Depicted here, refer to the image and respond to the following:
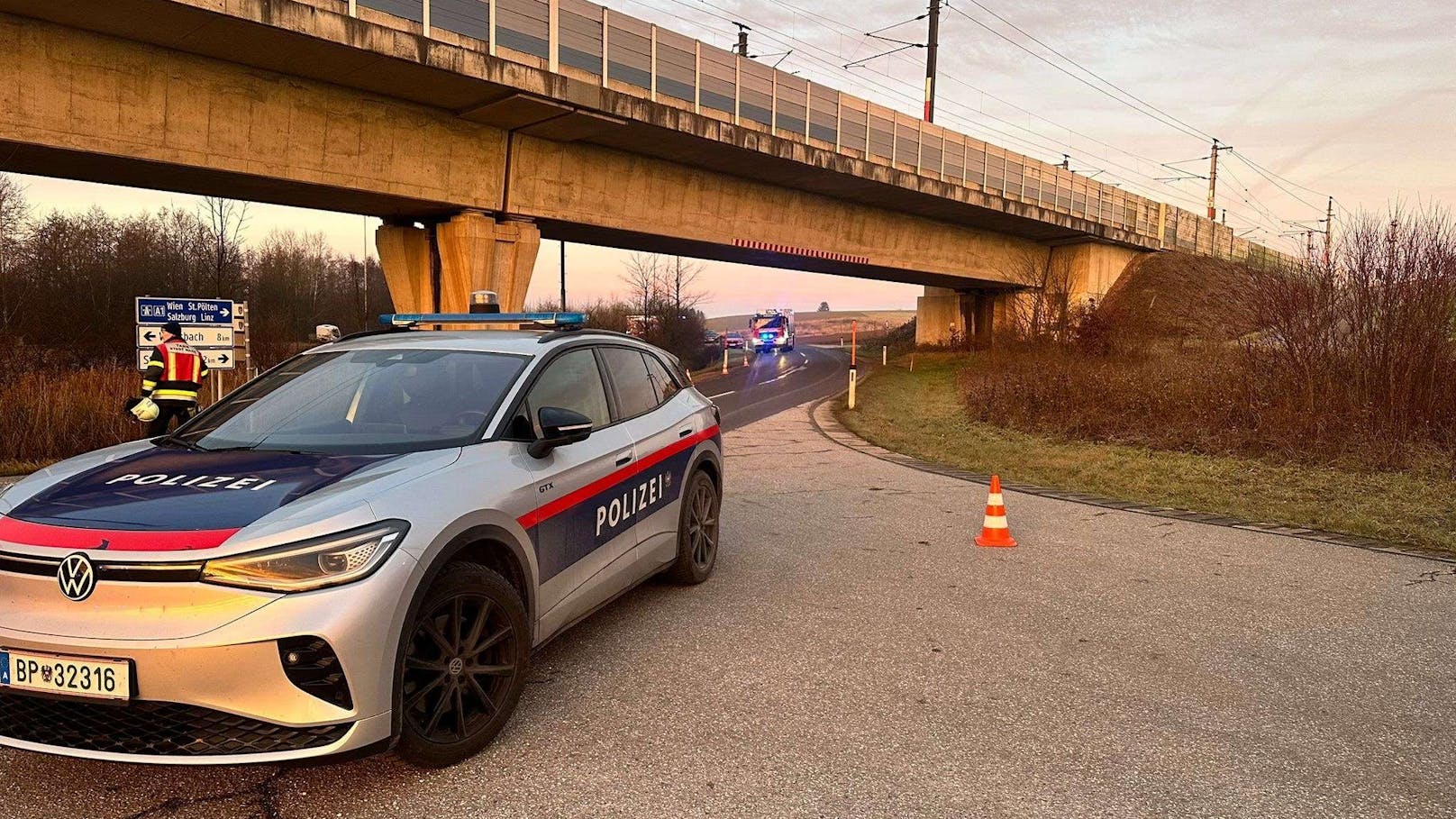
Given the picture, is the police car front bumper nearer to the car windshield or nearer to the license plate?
the license plate

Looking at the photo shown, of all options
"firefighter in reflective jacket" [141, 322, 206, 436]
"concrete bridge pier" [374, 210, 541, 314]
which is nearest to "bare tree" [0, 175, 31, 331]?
"concrete bridge pier" [374, 210, 541, 314]

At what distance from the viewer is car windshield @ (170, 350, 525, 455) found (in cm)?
394

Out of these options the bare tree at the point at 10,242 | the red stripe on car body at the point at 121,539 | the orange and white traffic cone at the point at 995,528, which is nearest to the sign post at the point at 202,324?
the orange and white traffic cone at the point at 995,528

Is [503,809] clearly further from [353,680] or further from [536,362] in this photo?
[536,362]

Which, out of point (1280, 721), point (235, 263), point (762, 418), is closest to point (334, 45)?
point (762, 418)

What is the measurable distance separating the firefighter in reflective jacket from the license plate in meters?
7.17

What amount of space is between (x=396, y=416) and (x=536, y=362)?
2.33 feet

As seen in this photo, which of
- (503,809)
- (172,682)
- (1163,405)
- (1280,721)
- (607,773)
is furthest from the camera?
(1163,405)

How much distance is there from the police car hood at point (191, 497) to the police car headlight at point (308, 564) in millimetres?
90

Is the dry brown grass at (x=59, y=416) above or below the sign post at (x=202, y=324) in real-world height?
below

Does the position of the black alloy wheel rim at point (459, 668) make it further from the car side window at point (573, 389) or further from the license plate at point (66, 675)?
the car side window at point (573, 389)

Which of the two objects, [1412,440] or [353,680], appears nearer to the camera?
[353,680]

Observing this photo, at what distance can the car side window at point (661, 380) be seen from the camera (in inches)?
230

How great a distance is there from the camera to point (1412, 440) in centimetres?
1171
